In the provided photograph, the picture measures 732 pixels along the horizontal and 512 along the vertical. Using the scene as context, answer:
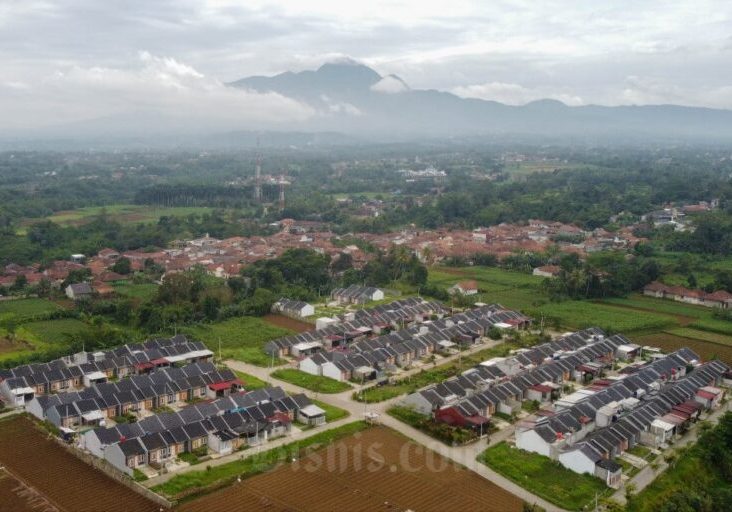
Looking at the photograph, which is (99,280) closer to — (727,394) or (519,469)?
(519,469)

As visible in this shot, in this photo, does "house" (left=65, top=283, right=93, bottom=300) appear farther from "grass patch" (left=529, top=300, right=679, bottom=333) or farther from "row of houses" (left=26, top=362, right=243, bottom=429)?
"grass patch" (left=529, top=300, right=679, bottom=333)

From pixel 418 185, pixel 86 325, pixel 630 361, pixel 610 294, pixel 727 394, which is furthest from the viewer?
pixel 418 185

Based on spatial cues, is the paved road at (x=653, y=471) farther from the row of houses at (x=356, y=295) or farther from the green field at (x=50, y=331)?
the green field at (x=50, y=331)

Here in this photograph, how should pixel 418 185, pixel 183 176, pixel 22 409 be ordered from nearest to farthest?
pixel 22 409, pixel 418 185, pixel 183 176

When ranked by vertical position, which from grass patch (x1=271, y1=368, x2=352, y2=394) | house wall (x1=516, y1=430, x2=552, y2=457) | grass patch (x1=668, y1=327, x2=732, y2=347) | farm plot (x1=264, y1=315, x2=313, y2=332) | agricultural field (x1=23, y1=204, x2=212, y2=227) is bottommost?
agricultural field (x1=23, y1=204, x2=212, y2=227)

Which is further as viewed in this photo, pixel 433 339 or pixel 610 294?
pixel 610 294

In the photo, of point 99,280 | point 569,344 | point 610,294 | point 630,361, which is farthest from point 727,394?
point 99,280

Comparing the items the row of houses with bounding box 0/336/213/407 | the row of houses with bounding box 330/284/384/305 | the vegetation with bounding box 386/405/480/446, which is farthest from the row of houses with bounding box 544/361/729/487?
the row of houses with bounding box 330/284/384/305
